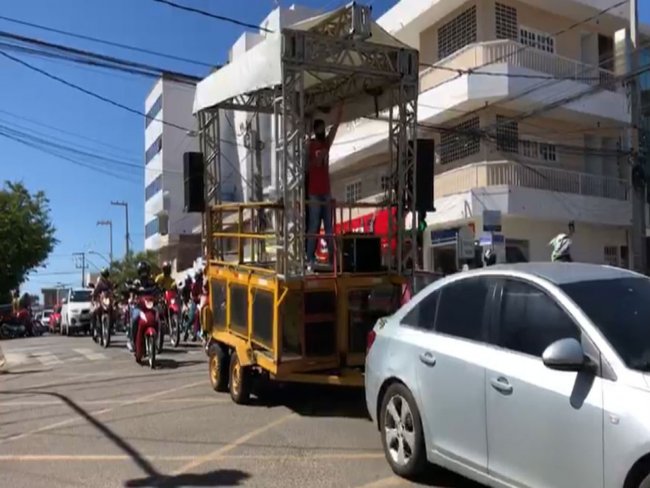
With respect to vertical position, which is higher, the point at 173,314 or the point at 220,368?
the point at 173,314

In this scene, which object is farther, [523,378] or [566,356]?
[523,378]

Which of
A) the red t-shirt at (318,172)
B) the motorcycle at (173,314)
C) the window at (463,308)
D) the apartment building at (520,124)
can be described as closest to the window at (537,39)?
the apartment building at (520,124)

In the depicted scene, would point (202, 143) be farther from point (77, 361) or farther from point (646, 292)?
point (646, 292)

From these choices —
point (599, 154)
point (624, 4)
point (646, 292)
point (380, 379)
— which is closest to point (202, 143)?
point (380, 379)

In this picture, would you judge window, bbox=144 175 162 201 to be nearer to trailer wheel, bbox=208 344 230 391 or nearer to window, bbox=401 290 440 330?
trailer wheel, bbox=208 344 230 391

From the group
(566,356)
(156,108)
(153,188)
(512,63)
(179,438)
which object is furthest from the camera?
(153,188)

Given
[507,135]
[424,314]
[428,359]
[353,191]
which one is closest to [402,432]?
[428,359]

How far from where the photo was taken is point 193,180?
9.88 m

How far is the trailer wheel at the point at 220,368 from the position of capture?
9.27 meters

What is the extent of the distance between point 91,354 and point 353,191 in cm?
1476

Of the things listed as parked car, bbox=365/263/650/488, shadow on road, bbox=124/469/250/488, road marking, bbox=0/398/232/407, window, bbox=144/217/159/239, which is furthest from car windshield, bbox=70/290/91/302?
window, bbox=144/217/159/239

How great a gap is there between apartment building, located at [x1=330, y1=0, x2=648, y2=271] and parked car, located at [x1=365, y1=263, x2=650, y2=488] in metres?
13.1

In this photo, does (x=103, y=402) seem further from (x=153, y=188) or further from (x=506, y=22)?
(x=153, y=188)

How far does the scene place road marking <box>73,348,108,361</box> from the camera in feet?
46.2
